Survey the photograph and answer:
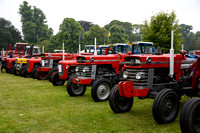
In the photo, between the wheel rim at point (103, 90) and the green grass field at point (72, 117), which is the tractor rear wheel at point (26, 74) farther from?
the wheel rim at point (103, 90)

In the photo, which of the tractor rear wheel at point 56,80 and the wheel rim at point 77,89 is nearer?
the wheel rim at point 77,89

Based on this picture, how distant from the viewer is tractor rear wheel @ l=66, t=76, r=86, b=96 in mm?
7336

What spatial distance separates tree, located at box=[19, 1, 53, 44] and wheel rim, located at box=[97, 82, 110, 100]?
50.2 m

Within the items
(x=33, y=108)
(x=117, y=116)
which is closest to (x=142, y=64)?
(x=117, y=116)

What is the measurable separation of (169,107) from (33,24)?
55.3 meters

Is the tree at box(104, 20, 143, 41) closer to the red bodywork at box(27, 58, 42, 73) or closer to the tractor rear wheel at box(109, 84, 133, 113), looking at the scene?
the red bodywork at box(27, 58, 42, 73)

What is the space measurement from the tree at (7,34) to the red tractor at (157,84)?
49973 mm

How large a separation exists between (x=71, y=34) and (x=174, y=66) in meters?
38.1

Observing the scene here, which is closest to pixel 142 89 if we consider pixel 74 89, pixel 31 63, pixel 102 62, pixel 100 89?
pixel 100 89

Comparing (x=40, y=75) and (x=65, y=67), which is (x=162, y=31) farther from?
(x=65, y=67)

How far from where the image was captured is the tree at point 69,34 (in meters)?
41.1

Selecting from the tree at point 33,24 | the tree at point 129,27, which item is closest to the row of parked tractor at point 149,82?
the tree at point 33,24

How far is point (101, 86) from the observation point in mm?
6605

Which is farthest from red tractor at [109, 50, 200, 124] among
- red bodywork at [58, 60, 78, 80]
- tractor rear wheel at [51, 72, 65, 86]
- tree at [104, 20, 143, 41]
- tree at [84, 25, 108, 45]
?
tree at [104, 20, 143, 41]
